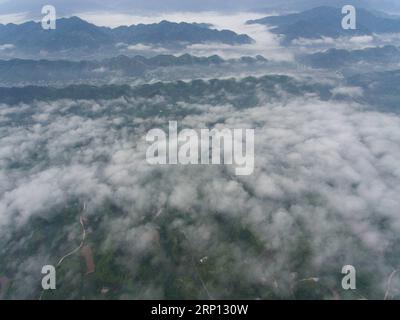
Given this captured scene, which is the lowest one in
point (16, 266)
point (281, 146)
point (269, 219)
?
point (16, 266)

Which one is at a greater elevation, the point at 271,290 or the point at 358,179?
the point at 358,179

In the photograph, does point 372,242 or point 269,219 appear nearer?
point 372,242

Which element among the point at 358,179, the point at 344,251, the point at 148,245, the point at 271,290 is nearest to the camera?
the point at 271,290

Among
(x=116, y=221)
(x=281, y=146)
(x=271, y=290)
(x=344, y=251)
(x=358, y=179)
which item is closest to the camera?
(x=271, y=290)

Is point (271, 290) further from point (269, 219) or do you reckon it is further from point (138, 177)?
point (138, 177)

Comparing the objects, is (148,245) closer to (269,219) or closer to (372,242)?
(269,219)

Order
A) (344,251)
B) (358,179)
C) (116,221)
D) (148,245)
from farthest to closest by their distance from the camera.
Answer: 1. (358,179)
2. (116,221)
3. (148,245)
4. (344,251)

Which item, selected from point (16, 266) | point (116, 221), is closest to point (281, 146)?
point (116, 221)

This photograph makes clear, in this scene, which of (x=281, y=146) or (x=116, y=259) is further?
(x=281, y=146)

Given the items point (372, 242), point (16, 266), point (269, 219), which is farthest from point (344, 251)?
point (16, 266)
